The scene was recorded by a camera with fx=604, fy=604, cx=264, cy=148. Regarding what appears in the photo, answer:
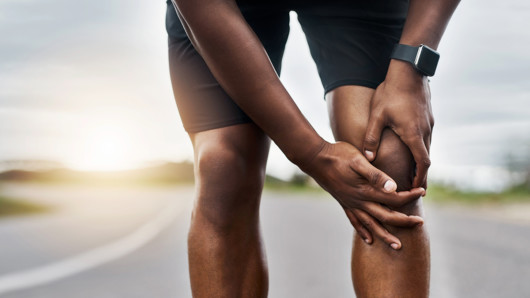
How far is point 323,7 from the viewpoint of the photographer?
1.43 meters

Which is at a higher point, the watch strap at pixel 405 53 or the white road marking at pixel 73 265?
the watch strap at pixel 405 53

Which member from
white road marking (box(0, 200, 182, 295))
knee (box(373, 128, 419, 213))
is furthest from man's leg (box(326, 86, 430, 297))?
white road marking (box(0, 200, 182, 295))

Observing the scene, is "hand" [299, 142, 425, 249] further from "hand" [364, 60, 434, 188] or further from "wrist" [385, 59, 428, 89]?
"wrist" [385, 59, 428, 89]

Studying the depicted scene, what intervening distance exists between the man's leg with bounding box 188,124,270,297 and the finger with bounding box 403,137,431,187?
0.38 meters

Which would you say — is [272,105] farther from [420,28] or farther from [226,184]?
[420,28]

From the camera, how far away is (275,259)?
3939 mm

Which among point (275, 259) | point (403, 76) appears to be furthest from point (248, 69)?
point (275, 259)

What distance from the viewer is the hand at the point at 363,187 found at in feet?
4.09

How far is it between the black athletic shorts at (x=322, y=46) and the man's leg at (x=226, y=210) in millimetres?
53

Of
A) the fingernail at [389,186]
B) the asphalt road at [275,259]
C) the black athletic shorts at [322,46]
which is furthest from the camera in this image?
the asphalt road at [275,259]

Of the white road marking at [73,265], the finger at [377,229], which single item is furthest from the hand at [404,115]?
the white road marking at [73,265]

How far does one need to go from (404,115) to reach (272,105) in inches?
10.9

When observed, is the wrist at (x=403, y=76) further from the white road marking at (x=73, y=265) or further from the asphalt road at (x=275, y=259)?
the white road marking at (x=73, y=265)

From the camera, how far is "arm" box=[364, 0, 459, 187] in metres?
1.27
